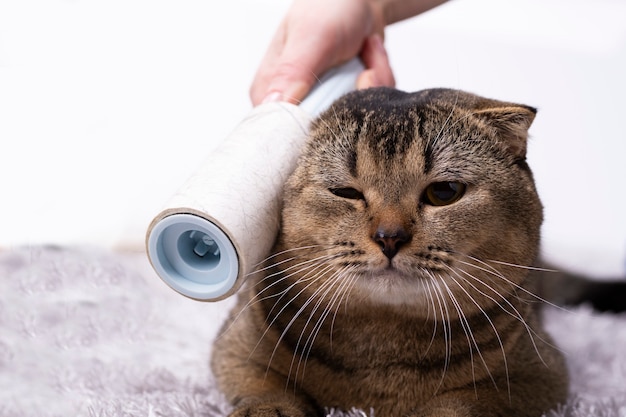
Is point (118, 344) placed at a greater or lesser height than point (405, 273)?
lesser

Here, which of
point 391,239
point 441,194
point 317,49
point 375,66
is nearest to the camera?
point 391,239

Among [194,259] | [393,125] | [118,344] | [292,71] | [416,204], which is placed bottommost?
[118,344]

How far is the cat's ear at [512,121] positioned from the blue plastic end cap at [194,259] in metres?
0.51

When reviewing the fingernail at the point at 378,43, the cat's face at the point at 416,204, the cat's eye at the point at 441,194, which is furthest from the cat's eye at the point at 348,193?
the fingernail at the point at 378,43

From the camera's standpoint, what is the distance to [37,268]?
197 centimetres

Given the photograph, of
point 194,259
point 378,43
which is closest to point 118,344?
point 194,259

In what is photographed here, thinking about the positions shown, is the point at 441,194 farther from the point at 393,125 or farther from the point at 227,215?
the point at 227,215

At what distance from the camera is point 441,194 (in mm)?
1329

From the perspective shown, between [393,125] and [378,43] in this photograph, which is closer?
[393,125]

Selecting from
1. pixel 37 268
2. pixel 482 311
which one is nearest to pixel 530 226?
pixel 482 311

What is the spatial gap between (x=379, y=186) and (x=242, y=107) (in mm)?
1574

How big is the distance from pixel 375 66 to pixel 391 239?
2.76ft

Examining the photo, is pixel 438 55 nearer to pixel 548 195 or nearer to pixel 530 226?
pixel 548 195

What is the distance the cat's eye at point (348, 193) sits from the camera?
136cm
